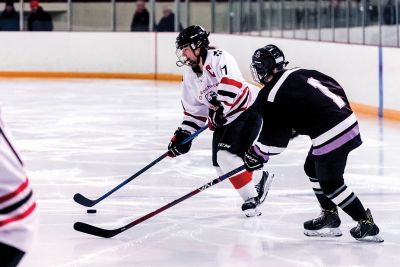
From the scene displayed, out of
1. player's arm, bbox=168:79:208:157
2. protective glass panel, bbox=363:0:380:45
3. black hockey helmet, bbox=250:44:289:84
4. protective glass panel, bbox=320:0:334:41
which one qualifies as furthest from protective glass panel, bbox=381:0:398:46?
black hockey helmet, bbox=250:44:289:84

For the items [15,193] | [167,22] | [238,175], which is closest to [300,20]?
[167,22]

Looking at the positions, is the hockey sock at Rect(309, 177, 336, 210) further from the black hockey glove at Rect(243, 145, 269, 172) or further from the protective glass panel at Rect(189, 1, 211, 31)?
the protective glass panel at Rect(189, 1, 211, 31)

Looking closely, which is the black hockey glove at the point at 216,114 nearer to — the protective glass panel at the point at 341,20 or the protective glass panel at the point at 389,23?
the protective glass panel at the point at 389,23

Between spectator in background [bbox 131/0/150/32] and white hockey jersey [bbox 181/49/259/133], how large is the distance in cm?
918

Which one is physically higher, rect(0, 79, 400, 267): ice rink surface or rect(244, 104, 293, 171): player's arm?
rect(244, 104, 293, 171): player's arm

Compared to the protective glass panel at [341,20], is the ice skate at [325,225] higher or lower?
lower

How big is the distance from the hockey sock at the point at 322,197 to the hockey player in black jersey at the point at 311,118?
0.15 meters

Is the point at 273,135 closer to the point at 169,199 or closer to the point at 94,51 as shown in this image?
the point at 169,199

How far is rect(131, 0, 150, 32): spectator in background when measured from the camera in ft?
45.1

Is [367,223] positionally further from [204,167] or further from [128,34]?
[128,34]

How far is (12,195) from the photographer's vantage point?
158 centimetres

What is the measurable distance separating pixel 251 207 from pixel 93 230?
78cm

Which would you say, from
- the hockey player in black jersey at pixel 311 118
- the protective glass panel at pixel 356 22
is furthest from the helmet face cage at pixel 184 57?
the protective glass panel at pixel 356 22

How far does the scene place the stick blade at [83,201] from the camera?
15.7 ft
